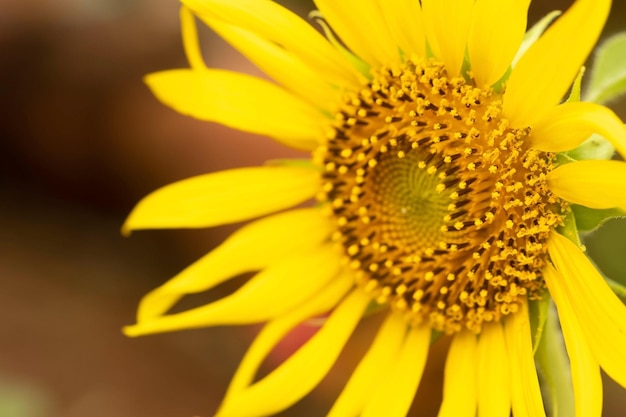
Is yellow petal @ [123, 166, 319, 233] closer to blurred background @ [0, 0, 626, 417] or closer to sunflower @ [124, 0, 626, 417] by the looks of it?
sunflower @ [124, 0, 626, 417]

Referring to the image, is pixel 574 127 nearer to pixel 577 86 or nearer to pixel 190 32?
pixel 577 86

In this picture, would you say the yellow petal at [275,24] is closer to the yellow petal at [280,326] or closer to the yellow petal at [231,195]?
the yellow petal at [231,195]

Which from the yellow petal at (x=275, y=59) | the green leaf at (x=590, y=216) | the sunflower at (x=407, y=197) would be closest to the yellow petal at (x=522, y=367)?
the sunflower at (x=407, y=197)

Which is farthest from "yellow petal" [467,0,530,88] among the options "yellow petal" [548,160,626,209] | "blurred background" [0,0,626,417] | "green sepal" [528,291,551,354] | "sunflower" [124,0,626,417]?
"blurred background" [0,0,626,417]

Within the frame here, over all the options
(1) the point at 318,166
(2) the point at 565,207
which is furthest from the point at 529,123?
(1) the point at 318,166

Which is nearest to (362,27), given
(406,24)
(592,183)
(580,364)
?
(406,24)

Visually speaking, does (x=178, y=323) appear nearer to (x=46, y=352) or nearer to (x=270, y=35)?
(x=270, y=35)
